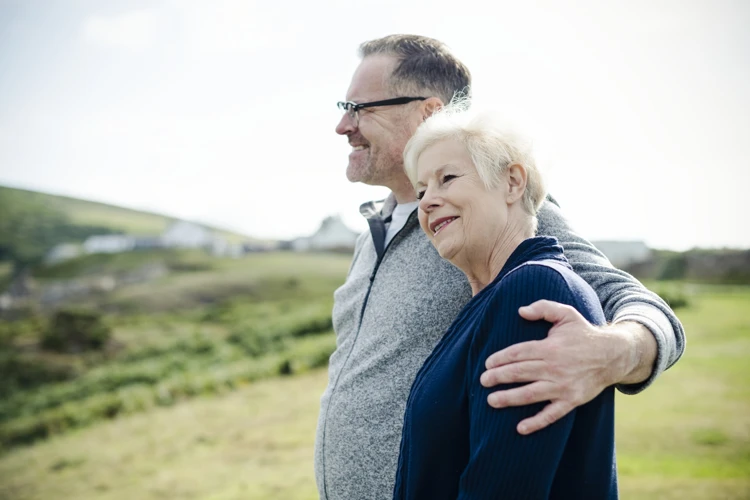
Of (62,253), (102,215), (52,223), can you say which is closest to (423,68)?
(62,253)

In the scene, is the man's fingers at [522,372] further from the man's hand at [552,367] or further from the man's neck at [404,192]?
the man's neck at [404,192]

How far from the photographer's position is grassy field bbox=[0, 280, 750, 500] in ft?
17.9

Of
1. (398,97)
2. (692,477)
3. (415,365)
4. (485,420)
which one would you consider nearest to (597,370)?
(485,420)

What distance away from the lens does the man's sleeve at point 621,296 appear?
4.63ft

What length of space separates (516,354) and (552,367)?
8 centimetres

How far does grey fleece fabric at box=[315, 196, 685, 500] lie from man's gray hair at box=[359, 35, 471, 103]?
62 centimetres

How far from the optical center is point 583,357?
1174mm

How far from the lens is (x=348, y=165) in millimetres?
2588

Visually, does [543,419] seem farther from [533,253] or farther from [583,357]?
[533,253]

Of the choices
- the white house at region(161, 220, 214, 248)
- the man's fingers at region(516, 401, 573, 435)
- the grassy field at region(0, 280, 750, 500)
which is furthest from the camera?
the white house at region(161, 220, 214, 248)

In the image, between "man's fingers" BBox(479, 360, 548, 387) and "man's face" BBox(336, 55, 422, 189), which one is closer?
"man's fingers" BBox(479, 360, 548, 387)

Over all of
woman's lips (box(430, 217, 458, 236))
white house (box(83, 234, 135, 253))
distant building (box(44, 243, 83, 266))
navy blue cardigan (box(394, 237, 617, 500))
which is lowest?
navy blue cardigan (box(394, 237, 617, 500))

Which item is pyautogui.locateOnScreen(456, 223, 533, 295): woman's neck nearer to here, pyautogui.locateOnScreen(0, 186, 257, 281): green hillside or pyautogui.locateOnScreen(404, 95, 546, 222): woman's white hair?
pyautogui.locateOnScreen(404, 95, 546, 222): woman's white hair

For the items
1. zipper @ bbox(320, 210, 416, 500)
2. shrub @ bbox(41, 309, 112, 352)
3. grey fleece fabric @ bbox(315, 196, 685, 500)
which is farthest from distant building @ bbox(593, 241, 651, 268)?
shrub @ bbox(41, 309, 112, 352)
